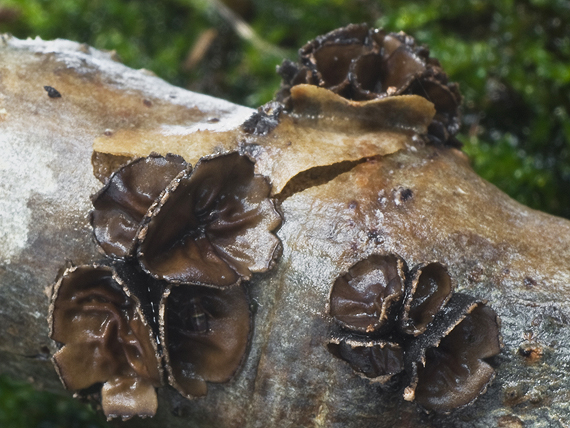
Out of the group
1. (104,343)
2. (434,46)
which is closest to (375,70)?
(104,343)

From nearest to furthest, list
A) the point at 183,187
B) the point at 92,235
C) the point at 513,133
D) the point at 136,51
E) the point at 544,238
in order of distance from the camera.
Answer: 1. the point at 183,187
2. the point at 92,235
3. the point at 544,238
4. the point at 513,133
5. the point at 136,51

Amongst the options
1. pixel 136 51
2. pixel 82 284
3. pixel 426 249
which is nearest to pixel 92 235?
pixel 82 284

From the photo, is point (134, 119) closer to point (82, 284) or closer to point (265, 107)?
point (265, 107)

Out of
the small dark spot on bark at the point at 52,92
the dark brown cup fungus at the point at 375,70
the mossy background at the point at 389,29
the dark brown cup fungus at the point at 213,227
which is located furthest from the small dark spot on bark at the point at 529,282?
the mossy background at the point at 389,29

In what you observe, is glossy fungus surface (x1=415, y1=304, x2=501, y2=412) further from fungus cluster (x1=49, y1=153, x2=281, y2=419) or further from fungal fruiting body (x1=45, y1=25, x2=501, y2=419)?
fungus cluster (x1=49, y1=153, x2=281, y2=419)

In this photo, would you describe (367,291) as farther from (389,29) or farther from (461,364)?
(389,29)

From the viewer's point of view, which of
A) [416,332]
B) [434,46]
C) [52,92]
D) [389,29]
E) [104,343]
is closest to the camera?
[416,332]

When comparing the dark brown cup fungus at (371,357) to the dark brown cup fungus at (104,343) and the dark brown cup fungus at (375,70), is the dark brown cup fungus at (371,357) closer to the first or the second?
the dark brown cup fungus at (104,343)
